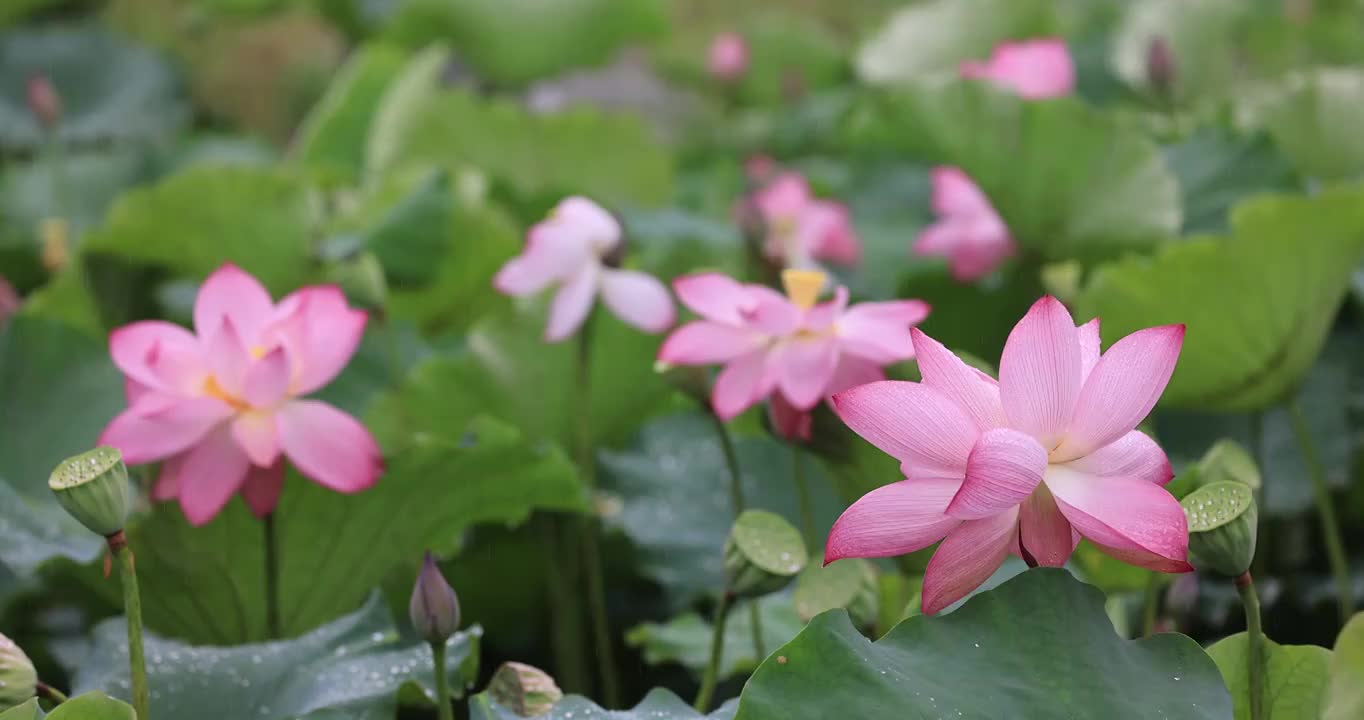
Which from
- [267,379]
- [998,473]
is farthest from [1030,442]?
[267,379]

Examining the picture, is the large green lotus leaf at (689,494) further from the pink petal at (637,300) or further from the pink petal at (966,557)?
the pink petal at (966,557)

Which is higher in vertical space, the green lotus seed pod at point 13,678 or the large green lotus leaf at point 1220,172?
the green lotus seed pod at point 13,678

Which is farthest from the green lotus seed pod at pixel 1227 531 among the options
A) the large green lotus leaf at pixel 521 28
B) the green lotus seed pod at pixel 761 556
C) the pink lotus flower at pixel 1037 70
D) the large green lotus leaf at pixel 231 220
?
the large green lotus leaf at pixel 521 28

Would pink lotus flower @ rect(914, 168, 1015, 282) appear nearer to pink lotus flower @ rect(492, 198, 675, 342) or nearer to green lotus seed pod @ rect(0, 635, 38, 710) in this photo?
pink lotus flower @ rect(492, 198, 675, 342)

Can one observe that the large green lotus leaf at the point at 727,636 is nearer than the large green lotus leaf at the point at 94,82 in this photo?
Yes

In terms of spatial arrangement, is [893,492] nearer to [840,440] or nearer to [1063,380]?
[1063,380]

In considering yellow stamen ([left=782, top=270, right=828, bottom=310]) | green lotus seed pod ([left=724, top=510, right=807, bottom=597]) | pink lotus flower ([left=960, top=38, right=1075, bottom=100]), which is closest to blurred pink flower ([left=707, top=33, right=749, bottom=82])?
pink lotus flower ([left=960, top=38, right=1075, bottom=100])
